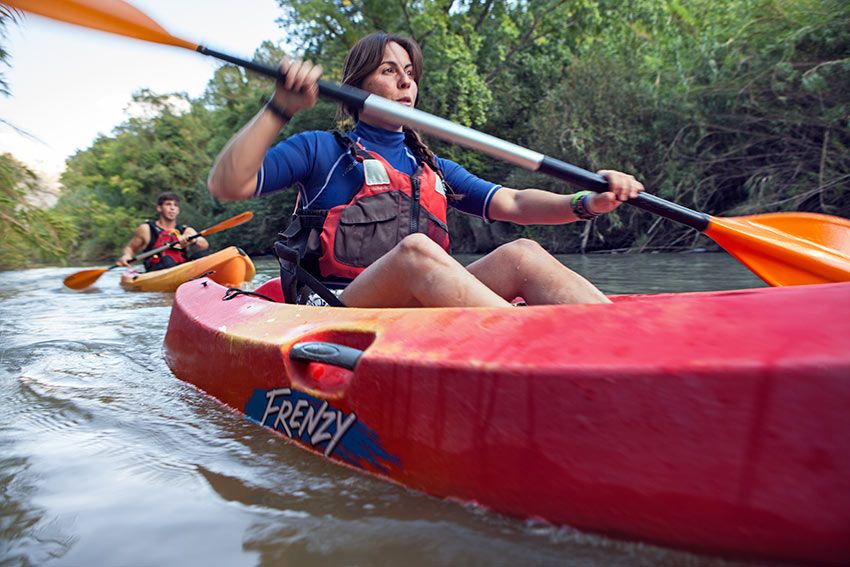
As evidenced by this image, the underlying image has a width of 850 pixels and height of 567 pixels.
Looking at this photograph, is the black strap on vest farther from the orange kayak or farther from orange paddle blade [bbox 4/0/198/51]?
the orange kayak

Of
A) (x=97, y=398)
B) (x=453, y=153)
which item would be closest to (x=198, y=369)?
(x=97, y=398)

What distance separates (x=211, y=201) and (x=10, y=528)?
19540 millimetres

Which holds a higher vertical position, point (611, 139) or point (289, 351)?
point (611, 139)

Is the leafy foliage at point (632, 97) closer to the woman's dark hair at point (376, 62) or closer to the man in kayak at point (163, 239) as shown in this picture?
the man in kayak at point (163, 239)

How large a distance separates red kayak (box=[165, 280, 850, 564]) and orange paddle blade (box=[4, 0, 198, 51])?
3.87 ft

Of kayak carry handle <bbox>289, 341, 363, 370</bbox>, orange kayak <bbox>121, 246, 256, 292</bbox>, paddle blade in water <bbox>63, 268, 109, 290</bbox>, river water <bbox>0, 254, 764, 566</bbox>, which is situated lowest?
paddle blade in water <bbox>63, 268, 109, 290</bbox>

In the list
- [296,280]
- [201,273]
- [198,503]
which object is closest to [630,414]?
[198,503]

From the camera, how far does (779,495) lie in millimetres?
759

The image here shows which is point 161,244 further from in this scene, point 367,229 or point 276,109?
point 276,109

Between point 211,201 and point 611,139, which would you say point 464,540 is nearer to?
point 611,139

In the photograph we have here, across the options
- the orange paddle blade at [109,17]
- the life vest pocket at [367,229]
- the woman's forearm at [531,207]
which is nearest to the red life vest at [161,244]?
the orange paddle blade at [109,17]

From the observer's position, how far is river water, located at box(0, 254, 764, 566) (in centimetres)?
95

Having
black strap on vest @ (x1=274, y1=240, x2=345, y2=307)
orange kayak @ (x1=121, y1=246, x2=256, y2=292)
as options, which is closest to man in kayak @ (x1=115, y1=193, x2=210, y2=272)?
orange kayak @ (x1=121, y1=246, x2=256, y2=292)

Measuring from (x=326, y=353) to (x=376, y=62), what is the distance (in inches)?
39.3
